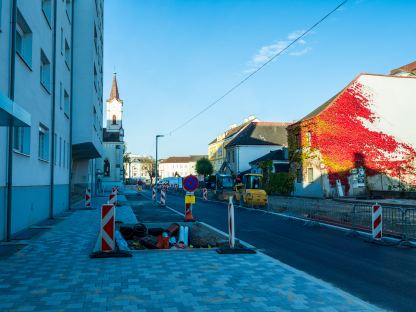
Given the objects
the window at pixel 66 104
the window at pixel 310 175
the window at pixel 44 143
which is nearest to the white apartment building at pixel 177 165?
the window at pixel 310 175

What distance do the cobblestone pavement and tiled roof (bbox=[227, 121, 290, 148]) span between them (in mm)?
56346

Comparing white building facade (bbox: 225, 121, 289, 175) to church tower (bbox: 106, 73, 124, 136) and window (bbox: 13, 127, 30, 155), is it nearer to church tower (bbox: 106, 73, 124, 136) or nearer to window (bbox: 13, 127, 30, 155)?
church tower (bbox: 106, 73, 124, 136)

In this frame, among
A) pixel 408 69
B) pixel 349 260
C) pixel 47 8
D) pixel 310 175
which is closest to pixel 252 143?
pixel 408 69

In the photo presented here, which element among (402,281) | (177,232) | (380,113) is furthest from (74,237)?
(380,113)

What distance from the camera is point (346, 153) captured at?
37406 millimetres

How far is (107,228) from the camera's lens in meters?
9.31

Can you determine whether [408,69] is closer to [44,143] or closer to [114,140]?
[44,143]

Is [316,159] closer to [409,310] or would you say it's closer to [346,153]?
[346,153]

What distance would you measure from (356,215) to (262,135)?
172 ft

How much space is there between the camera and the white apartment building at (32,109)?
11.3m

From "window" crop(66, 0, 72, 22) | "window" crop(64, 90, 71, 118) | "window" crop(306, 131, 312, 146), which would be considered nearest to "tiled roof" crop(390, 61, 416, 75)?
"window" crop(306, 131, 312, 146)

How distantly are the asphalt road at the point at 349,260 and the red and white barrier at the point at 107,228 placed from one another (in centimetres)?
367

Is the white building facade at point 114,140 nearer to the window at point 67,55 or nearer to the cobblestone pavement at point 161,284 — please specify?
the window at point 67,55

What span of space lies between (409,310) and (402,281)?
1.98 metres
